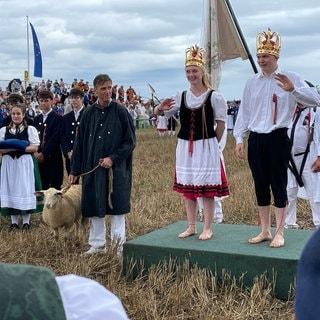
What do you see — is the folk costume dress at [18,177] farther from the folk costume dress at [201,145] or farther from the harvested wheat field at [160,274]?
the folk costume dress at [201,145]

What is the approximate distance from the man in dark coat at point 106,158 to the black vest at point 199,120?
2.41 feet

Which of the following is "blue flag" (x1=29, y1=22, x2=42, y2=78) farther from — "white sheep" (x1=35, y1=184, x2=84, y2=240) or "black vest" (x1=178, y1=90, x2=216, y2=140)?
"black vest" (x1=178, y1=90, x2=216, y2=140)

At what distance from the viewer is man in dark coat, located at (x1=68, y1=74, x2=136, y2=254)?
5629mm

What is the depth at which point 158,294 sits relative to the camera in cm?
453

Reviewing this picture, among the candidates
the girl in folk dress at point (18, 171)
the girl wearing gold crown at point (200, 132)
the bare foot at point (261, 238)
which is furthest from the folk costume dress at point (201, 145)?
the girl in folk dress at point (18, 171)

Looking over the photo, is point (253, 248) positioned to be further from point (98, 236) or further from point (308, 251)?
point (308, 251)

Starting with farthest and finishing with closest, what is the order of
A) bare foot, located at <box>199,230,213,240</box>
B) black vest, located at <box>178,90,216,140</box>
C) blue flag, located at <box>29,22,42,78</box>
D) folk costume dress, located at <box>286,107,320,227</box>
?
blue flag, located at <box>29,22,42,78</box> → folk costume dress, located at <box>286,107,320,227</box> → bare foot, located at <box>199,230,213,240</box> → black vest, located at <box>178,90,216,140</box>

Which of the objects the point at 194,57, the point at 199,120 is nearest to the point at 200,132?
the point at 199,120

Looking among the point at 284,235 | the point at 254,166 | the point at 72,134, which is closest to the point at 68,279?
the point at 254,166

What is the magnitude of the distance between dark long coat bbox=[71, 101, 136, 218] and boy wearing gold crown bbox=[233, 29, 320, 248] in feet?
4.36

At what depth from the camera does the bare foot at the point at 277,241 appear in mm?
4816

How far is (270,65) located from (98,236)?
241 cm

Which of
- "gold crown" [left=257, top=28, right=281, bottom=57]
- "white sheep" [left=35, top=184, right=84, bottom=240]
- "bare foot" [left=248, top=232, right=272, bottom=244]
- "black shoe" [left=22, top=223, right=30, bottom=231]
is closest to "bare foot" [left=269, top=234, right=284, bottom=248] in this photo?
"bare foot" [left=248, top=232, right=272, bottom=244]

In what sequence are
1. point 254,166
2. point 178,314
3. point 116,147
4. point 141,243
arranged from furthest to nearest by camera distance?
point 116,147, point 141,243, point 254,166, point 178,314
